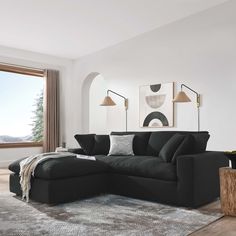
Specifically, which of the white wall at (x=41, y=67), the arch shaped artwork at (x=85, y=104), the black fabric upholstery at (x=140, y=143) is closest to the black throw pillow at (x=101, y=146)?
the black fabric upholstery at (x=140, y=143)

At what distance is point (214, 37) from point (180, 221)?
3.24 m

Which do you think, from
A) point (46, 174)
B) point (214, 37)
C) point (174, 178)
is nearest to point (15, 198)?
point (46, 174)

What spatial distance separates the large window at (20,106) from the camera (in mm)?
7117

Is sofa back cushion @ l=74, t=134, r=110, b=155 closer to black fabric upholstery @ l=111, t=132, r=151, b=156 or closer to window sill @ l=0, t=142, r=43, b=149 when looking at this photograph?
black fabric upholstery @ l=111, t=132, r=151, b=156

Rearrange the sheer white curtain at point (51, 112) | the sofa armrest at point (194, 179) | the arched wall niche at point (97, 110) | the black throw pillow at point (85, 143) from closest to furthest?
the sofa armrest at point (194, 179)
the black throw pillow at point (85, 143)
the sheer white curtain at point (51, 112)
the arched wall niche at point (97, 110)

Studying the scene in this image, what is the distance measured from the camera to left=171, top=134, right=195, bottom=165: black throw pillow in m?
3.51

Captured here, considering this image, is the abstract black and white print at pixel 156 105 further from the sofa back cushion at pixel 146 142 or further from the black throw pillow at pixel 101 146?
the black throw pillow at pixel 101 146

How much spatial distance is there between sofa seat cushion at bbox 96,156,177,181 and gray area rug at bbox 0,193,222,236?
0.33 metres

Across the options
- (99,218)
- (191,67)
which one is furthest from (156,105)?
(99,218)

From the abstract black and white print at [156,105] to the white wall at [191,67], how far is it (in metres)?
0.12

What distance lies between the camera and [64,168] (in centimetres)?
343

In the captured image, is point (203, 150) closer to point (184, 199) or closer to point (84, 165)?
point (184, 199)

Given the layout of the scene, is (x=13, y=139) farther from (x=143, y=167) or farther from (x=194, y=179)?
(x=194, y=179)

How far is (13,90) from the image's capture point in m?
7.34
